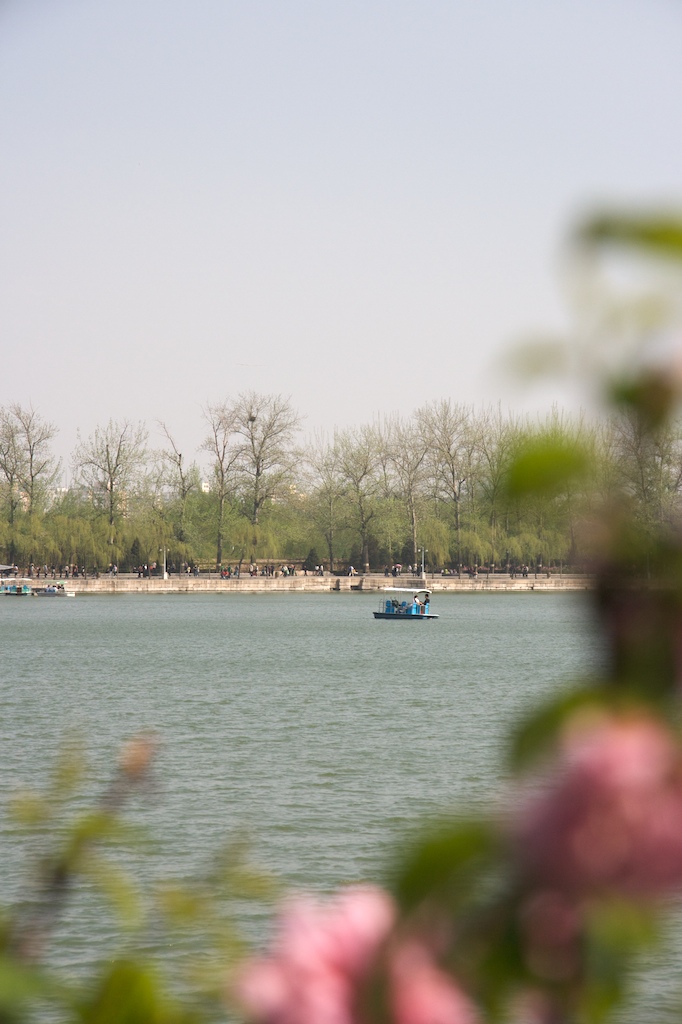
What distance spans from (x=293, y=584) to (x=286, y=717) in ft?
191

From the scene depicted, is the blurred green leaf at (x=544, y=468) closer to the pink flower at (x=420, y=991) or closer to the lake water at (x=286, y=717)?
the lake water at (x=286, y=717)

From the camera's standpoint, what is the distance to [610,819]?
0.49m

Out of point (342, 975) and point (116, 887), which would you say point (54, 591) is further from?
point (342, 975)

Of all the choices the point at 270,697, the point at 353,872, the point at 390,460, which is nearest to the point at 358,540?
the point at 390,460

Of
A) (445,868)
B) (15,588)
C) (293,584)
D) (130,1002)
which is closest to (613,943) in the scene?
Result: (445,868)

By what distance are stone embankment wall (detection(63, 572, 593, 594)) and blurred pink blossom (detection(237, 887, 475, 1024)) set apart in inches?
3166

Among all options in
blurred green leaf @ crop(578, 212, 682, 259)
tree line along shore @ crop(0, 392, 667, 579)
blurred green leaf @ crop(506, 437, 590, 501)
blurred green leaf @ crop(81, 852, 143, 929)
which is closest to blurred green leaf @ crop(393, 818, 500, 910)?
blurred green leaf @ crop(506, 437, 590, 501)

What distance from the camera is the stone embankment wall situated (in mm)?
80875

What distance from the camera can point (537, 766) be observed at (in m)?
0.56

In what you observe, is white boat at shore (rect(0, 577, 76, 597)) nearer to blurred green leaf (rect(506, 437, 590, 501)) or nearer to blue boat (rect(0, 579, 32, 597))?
blue boat (rect(0, 579, 32, 597))

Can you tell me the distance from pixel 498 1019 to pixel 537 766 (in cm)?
13

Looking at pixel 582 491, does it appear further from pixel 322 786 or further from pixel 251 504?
pixel 251 504

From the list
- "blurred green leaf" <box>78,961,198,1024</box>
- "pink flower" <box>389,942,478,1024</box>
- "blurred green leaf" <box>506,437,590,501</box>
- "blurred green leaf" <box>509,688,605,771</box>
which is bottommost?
"blurred green leaf" <box>78,961,198,1024</box>

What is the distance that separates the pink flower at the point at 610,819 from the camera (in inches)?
19.3
